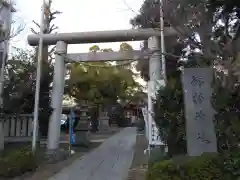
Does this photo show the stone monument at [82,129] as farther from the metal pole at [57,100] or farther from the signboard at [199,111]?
the signboard at [199,111]

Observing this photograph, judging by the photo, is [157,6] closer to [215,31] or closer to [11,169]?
[215,31]

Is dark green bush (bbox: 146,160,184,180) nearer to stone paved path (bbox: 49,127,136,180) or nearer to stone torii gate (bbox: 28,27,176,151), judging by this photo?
stone paved path (bbox: 49,127,136,180)

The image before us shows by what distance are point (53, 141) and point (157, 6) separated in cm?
659

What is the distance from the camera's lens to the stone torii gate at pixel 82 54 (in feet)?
Answer: 37.7

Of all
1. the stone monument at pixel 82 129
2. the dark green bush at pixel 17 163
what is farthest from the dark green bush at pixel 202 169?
the stone monument at pixel 82 129

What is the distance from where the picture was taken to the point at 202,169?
5758 millimetres

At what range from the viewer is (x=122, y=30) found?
11711 millimetres

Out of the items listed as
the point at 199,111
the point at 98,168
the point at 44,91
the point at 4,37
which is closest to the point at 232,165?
the point at 199,111

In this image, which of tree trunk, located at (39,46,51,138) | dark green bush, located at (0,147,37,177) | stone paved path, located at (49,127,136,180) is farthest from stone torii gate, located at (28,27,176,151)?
dark green bush, located at (0,147,37,177)

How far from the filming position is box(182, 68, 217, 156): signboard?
22.0 ft

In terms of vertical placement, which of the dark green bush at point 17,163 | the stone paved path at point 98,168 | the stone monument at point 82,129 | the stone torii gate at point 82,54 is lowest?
the stone paved path at point 98,168

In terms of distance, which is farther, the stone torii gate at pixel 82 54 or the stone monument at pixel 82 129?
the stone monument at pixel 82 129

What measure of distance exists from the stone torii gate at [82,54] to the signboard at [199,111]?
13.2 ft

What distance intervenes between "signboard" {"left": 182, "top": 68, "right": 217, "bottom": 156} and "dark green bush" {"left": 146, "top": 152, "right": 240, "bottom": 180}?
75 centimetres
